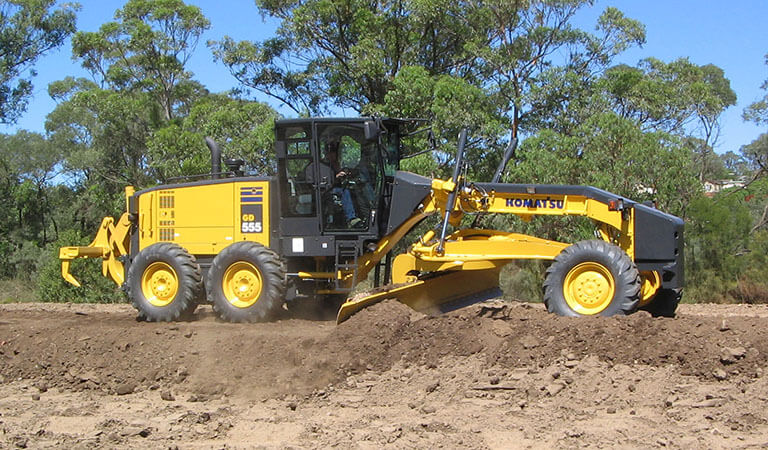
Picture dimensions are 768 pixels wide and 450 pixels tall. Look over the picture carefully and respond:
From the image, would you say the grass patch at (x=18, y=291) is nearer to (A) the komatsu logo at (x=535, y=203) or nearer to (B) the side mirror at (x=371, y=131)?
(B) the side mirror at (x=371, y=131)

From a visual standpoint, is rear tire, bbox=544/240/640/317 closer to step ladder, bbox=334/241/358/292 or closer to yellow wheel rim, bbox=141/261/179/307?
step ladder, bbox=334/241/358/292

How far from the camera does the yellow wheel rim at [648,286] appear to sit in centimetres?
935

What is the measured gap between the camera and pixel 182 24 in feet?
101

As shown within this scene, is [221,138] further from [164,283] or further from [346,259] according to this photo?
[346,259]

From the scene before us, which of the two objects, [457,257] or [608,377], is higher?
[457,257]

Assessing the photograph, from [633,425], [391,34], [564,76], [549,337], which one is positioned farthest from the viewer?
[391,34]

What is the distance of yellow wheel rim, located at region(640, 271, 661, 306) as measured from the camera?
9352 millimetres

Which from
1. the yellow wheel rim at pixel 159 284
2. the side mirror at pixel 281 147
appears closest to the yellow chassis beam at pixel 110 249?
the yellow wheel rim at pixel 159 284

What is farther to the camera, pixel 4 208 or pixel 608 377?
pixel 4 208

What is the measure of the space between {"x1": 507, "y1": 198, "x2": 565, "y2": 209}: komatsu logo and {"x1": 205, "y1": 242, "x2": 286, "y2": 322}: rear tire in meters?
3.17

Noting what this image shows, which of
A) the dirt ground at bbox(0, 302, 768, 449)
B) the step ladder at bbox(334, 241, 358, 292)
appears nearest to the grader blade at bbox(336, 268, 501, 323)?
the dirt ground at bbox(0, 302, 768, 449)

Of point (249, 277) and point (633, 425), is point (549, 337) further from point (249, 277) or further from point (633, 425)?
point (249, 277)

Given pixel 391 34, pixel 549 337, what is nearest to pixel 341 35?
pixel 391 34

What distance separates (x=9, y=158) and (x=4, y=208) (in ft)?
16.7
